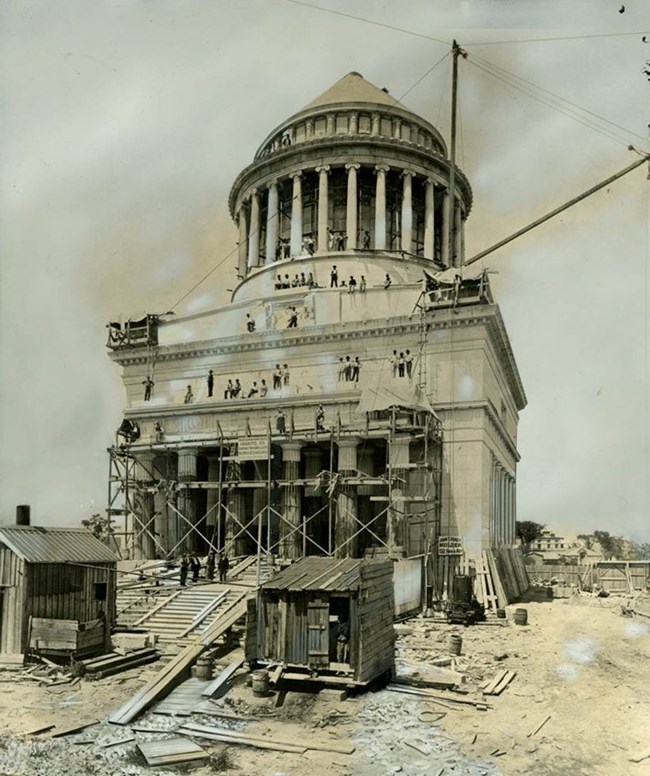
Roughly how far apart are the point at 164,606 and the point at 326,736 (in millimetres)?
12944

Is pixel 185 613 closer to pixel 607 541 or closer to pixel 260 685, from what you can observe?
pixel 260 685

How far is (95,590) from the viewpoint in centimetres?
2297

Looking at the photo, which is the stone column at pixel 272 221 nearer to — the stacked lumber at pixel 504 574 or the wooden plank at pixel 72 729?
the stacked lumber at pixel 504 574

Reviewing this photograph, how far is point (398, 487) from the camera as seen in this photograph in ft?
108

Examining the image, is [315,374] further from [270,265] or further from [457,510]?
[270,265]

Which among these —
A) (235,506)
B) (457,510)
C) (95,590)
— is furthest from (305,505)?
(95,590)

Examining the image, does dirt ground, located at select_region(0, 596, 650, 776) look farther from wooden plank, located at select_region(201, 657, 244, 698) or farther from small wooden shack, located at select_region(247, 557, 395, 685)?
small wooden shack, located at select_region(247, 557, 395, 685)

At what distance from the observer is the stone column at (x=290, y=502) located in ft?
116

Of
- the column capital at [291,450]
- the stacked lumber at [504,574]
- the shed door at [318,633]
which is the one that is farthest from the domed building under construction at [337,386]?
the shed door at [318,633]

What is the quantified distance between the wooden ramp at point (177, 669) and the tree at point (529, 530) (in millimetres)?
76325

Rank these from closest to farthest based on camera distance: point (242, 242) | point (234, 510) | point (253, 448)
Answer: point (253, 448)
point (234, 510)
point (242, 242)

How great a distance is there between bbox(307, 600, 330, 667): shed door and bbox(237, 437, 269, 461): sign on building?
15.5 meters

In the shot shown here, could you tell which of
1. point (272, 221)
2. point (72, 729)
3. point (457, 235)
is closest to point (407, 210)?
point (457, 235)

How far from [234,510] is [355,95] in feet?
110
